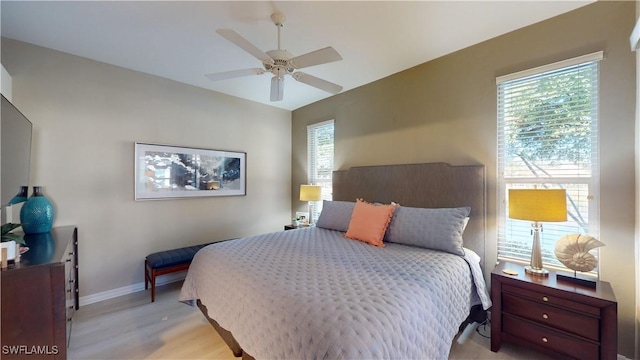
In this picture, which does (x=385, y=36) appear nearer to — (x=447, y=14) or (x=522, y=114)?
(x=447, y=14)

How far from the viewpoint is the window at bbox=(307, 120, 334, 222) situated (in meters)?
4.09

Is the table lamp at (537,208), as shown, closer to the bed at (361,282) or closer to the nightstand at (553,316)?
the nightstand at (553,316)

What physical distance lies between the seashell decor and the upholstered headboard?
24.1 inches

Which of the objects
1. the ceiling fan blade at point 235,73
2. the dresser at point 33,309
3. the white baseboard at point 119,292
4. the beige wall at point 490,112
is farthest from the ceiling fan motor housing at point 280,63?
the white baseboard at point 119,292

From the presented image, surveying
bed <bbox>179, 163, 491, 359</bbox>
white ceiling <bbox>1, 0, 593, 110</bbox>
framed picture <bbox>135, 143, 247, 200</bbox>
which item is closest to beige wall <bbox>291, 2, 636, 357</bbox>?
white ceiling <bbox>1, 0, 593, 110</bbox>

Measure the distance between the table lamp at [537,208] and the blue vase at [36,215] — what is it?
400cm

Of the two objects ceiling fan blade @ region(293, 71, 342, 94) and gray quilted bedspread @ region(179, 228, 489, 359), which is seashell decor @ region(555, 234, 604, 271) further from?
ceiling fan blade @ region(293, 71, 342, 94)

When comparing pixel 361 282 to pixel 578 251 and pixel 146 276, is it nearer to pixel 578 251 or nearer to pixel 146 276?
pixel 578 251

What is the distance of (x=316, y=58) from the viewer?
6.27 feet

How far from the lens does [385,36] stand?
234cm

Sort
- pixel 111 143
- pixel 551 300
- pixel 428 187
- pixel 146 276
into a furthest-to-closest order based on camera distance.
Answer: pixel 146 276, pixel 111 143, pixel 428 187, pixel 551 300

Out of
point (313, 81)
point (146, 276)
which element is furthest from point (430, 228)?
point (146, 276)

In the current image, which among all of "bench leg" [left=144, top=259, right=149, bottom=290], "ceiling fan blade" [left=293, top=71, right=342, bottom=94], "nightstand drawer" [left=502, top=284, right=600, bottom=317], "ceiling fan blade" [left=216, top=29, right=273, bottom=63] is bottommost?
"bench leg" [left=144, top=259, right=149, bottom=290]

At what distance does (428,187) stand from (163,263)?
10.0 ft
